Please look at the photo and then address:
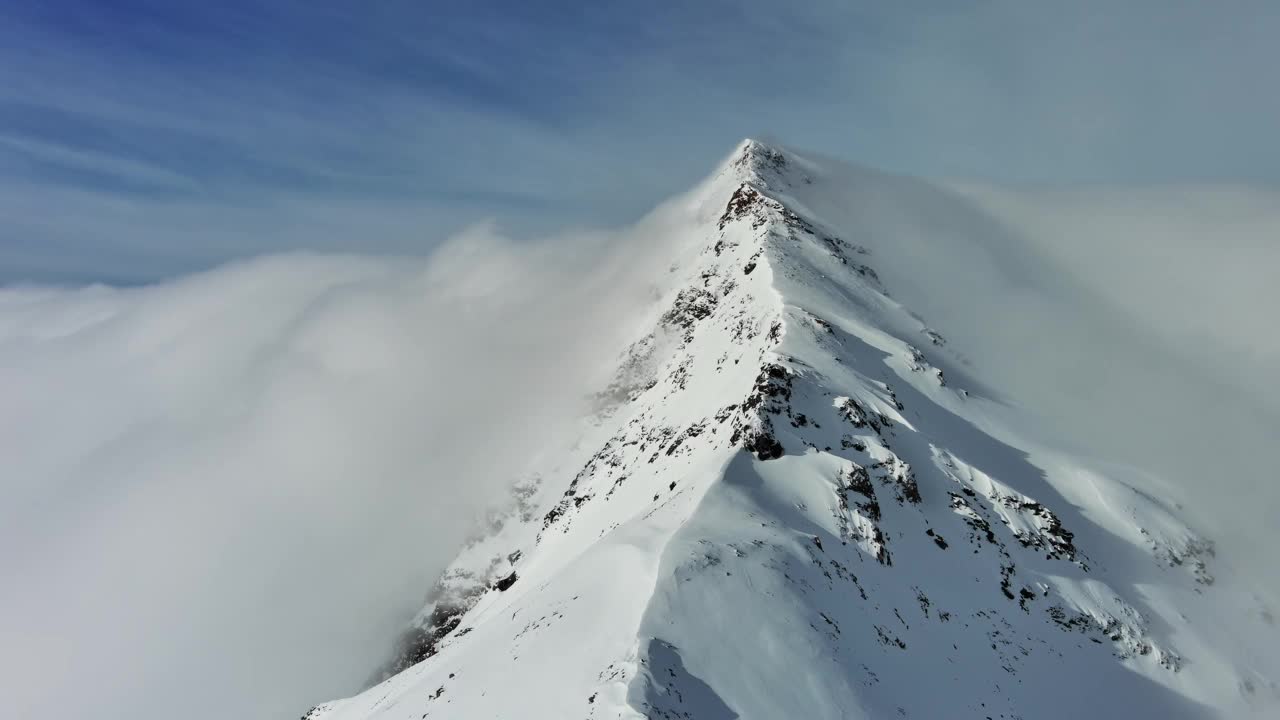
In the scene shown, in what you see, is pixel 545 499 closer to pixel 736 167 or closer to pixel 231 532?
pixel 736 167

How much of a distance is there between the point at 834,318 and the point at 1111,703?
128 feet

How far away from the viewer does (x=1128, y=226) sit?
531 feet

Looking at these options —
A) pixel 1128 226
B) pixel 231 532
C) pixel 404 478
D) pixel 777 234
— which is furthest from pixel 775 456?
pixel 231 532

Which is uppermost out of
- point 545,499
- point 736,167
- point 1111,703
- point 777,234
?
point 736,167

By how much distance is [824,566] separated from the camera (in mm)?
38031

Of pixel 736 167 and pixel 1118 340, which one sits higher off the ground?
pixel 736 167

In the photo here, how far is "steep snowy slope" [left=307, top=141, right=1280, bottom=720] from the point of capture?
30391 mm

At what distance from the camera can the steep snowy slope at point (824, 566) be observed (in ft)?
99.7

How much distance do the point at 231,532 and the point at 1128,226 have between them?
22648 centimetres

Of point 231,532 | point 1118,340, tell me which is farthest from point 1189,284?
point 231,532

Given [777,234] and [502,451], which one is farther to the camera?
[502,451]

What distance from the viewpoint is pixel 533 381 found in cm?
12525

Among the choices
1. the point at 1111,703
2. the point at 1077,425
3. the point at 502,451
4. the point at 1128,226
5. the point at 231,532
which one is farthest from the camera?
the point at 231,532

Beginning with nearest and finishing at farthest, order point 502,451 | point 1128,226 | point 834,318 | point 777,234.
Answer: point 834,318 → point 777,234 → point 502,451 → point 1128,226
